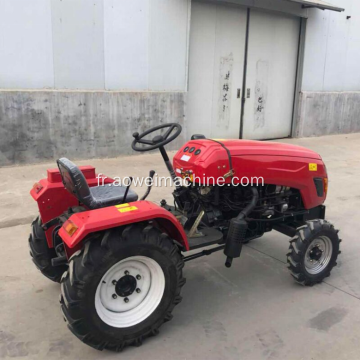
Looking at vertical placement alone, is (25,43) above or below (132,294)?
above

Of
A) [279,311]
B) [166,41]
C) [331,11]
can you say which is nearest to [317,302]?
[279,311]

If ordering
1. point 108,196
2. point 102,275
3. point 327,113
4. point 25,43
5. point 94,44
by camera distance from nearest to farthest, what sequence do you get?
point 102,275 → point 108,196 → point 25,43 → point 94,44 → point 327,113

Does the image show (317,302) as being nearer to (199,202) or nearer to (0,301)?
(199,202)

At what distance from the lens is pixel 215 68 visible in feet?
30.1

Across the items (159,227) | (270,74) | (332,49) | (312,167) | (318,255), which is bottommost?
(318,255)

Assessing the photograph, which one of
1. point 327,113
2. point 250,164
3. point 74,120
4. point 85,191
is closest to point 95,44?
point 74,120

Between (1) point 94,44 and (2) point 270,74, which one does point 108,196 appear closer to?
(1) point 94,44

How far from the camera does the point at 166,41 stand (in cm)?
789

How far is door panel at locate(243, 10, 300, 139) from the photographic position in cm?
980

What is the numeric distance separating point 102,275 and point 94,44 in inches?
228

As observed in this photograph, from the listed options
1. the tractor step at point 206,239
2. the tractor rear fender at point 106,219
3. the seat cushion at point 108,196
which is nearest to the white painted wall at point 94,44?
the seat cushion at point 108,196

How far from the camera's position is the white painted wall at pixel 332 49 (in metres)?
10.6

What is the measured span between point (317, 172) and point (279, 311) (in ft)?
4.16

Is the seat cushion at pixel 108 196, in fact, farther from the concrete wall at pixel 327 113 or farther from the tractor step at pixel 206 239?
the concrete wall at pixel 327 113
